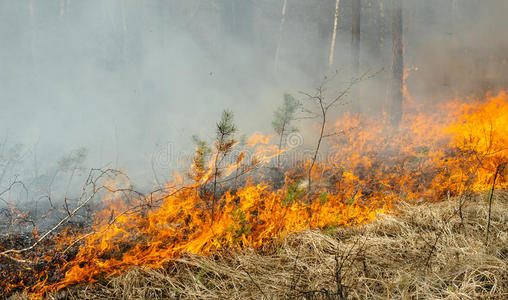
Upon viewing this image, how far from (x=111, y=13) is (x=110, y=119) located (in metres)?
11.7

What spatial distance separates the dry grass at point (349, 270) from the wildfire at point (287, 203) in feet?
0.58

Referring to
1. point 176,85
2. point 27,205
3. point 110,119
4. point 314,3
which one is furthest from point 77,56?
point 314,3

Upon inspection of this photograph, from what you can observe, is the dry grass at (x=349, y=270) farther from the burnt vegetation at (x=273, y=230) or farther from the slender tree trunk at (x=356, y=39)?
the slender tree trunk at (x=356, y=39)

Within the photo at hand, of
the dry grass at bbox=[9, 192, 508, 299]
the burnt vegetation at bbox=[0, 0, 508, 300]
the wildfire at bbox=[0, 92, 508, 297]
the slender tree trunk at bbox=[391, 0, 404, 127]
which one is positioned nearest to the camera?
the dry grass at bbox=[9, 192, 508, 299]

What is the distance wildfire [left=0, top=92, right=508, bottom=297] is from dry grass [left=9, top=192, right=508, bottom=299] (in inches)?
7.0

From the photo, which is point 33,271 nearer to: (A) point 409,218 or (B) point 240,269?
(B) point 240,269

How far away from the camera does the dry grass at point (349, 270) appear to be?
165 cm

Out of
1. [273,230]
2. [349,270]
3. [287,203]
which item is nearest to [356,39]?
[287,203]

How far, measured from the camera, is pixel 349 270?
192 centimetres

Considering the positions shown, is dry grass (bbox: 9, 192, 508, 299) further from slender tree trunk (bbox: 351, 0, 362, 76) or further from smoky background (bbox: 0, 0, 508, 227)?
slender tree trunk (bbox: 351, 0, 362, 76)

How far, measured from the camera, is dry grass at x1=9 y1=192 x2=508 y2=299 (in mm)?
1654

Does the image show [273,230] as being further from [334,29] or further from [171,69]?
[334,29]

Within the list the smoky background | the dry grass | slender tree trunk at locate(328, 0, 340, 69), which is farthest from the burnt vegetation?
slender tree trunk at locate(328, 0, 340, 69)

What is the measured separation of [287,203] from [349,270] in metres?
1.31
